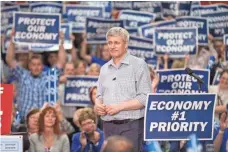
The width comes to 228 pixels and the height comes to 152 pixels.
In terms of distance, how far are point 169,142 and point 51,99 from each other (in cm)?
392

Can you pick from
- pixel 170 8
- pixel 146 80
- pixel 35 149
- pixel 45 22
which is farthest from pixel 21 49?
pixel 146 80

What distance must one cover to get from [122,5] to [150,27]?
2.94 m

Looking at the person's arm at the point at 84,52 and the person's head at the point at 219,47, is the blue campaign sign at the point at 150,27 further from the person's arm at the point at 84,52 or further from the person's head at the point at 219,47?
the person's arm at the point at 84,52

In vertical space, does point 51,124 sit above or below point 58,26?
below

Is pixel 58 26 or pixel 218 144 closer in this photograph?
pixel 218 144

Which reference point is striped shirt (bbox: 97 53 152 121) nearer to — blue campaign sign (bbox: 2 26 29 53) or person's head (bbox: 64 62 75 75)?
person's head (bbox: 64 62 75 75)

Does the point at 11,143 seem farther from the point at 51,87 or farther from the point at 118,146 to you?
the point at 51,87

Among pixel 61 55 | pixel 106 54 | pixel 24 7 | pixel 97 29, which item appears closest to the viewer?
pixel 61 55

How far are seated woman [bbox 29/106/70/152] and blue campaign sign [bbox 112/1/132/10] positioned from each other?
9383 millimetres

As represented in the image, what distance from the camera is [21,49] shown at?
1873cm

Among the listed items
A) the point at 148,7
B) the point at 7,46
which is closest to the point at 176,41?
the point at 7,46

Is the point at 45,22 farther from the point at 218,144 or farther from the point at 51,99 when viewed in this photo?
the point at 218,144

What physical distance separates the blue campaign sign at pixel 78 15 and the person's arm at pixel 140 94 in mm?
10194

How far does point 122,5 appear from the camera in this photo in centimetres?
2272
